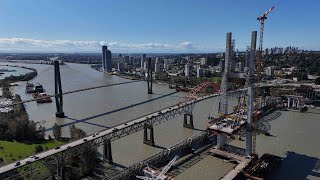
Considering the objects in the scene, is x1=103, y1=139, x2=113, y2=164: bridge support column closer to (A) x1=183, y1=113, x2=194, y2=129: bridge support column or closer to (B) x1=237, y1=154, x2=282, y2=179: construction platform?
(B) x1=237, y1=154, x2=282, y2=179: construction platform

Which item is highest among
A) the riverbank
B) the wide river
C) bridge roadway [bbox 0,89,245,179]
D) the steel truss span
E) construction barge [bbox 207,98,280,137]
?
construction barge [bbox 207,98,280,137]

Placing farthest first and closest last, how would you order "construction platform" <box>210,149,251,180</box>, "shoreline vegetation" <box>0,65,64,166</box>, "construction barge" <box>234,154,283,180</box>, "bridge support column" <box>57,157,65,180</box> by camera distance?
"shoreline vegetation" <box>0,65,64,166</box> → "construction barge" <box>234,154,283,180</box> → "construction platform" <box>210,149,251,180</box> → "bridge support column" <box>57,157,65,180</box>

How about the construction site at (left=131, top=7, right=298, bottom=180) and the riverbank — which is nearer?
the construction site at (left=131, top=7, right=298, bottom=180)

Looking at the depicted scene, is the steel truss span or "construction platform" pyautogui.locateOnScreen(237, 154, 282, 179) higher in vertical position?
the steel truss span

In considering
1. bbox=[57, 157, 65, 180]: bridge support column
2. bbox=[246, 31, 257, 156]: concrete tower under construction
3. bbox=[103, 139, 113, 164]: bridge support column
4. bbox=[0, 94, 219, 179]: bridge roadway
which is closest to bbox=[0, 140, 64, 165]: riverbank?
bbox=[0, 94, 219, 179]: bridge roadway

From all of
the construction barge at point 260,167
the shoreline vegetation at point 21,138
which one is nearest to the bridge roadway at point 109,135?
the shoreline vegetation at point 21,138

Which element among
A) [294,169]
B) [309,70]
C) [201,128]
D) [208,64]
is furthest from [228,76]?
[208,64]

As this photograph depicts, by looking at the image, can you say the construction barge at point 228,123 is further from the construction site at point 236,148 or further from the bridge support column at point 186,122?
the bridge support column at point 186,122

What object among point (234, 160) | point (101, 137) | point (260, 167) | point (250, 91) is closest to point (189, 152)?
point (234, 160)
